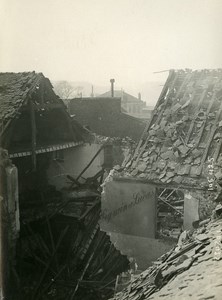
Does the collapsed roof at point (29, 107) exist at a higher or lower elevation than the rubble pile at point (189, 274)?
higher

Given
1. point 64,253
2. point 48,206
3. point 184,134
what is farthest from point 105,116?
point 184,134

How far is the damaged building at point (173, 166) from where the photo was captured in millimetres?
9242

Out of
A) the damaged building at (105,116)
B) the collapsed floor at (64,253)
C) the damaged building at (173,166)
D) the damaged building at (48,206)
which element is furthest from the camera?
the damaged building at (105,116)

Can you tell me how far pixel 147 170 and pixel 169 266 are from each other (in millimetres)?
4080

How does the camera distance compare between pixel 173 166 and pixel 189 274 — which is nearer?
pixel 189 274

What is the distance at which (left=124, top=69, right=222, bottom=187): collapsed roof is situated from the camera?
9.60m

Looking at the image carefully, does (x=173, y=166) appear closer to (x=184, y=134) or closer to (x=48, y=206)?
(x=184, y=134)

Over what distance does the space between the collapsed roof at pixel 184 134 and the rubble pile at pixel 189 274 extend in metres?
2.57

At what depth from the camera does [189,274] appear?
203 inches

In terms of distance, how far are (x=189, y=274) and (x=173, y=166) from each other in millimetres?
Result: 4873

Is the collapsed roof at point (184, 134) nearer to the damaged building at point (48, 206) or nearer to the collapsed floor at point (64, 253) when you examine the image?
the collapsed floor at point (64, 253)

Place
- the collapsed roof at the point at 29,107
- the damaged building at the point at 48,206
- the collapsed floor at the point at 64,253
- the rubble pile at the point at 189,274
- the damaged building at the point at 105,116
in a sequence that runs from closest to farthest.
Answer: the rubble pile at the point at 189,274 < the damaged building at the point at 48,206 < the collapsed floor at the point at 64,253 < the collapsed roof at the point at 29,107 < the damaged building at the point at 105,116

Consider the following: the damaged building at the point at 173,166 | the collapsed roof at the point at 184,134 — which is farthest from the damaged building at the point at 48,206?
the collapsed roof at the point at 184,134

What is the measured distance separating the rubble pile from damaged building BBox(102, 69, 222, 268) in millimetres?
2015
